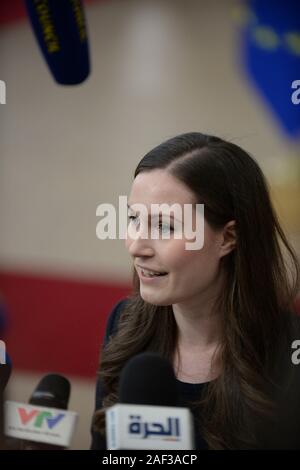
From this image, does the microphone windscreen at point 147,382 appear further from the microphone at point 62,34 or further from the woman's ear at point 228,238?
the microphone at point 62,34

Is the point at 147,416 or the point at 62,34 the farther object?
the point at 62,34

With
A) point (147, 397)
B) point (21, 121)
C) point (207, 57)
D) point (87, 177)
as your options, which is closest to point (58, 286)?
point (87, 177)

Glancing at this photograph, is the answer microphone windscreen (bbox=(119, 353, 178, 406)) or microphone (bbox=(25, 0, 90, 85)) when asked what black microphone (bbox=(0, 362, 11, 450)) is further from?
microphone (bbox=(25, 0, 90, 85))

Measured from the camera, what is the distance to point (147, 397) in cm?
80

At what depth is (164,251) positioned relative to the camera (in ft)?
2.95

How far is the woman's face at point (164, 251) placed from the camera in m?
0.90

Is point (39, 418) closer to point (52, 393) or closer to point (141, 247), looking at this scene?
point (52, 393)

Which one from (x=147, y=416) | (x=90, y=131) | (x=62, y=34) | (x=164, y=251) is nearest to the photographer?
(x=147, y=416)

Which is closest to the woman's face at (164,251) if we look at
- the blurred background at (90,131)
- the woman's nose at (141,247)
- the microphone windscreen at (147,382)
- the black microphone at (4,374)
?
the woman's nose at (141,247)

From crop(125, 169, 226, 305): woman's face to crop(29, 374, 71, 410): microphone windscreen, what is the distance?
0.19 meters

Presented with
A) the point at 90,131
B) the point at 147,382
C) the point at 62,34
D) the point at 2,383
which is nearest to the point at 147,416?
the point at 147,382

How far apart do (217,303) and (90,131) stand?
2067 millimetres

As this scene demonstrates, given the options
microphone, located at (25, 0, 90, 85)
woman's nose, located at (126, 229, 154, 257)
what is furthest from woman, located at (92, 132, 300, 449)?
microphone, located at (25, 0, 90, 85)

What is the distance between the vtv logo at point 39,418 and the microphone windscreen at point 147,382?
0.14m
